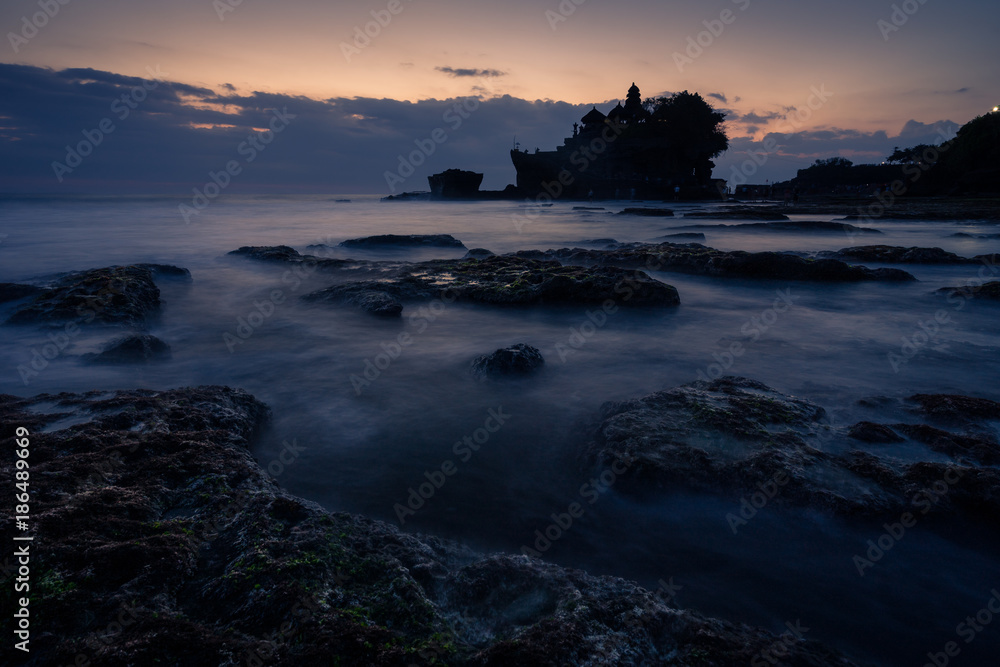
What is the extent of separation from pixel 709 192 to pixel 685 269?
6150 cm

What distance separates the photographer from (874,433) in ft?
9.80

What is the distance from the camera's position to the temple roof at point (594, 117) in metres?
74.1

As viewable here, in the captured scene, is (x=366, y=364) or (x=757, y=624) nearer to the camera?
(x=757, y=624)

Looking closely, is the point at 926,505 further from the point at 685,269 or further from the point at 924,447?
the point at 685,269

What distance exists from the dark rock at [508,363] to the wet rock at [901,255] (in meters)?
10.3

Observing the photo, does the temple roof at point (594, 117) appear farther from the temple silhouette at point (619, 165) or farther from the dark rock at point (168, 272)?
the dark rock at point (168, 272)

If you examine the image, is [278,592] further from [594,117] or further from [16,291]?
[594,117]

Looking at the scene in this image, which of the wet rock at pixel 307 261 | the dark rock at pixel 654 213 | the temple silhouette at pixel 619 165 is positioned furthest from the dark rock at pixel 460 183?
the wet rock at pixel 307 261

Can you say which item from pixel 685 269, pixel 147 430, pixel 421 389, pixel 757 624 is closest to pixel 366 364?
pixel 421 389

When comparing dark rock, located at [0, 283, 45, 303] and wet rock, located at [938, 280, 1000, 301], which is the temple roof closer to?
wet rock, located at [938, 280, 1000, 301]

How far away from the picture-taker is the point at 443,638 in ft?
5.20

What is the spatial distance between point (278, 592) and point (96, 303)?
682cm

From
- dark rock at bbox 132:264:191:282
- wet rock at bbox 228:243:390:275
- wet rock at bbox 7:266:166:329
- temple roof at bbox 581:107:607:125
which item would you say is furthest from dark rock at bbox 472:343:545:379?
temple roof at bbox 581:107:607:125

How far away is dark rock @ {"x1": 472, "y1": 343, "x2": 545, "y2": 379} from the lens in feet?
15.1
